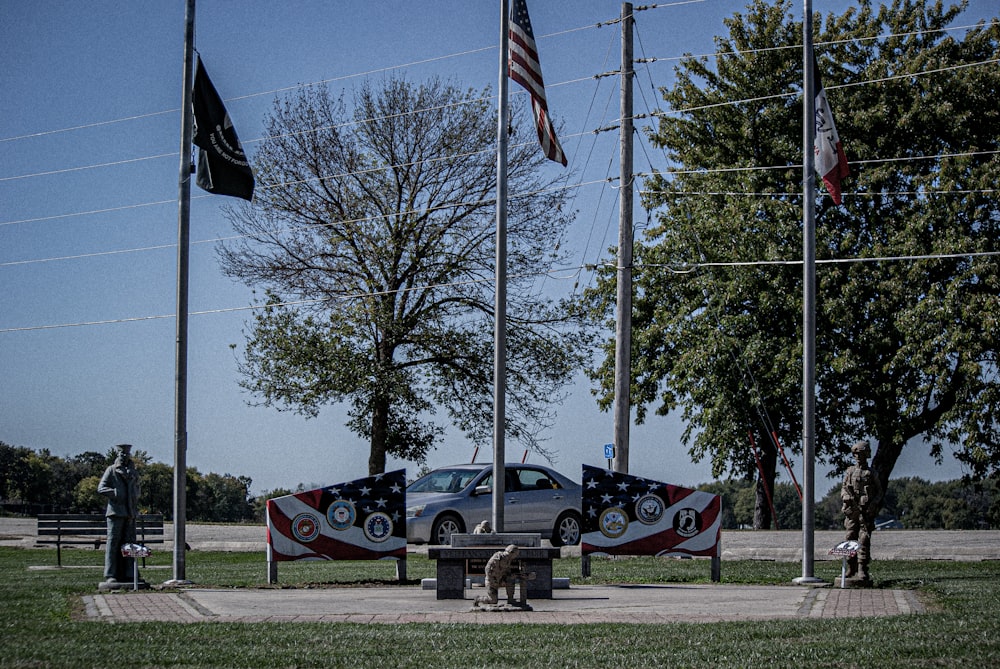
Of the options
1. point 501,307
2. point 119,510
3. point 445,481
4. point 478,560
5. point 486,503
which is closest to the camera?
point 478,560

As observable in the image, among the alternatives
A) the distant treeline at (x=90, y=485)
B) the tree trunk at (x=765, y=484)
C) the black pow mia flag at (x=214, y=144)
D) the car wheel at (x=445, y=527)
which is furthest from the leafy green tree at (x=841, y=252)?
the distant treeline at (x=90, y=485)

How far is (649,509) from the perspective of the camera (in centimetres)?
1573

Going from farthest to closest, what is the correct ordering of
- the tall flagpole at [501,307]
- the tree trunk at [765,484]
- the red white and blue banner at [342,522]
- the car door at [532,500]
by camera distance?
the tree trunk at [765,484], the car door at [532,500], the red white and blue banner at [342,522], the tall flagpole at [501,307]

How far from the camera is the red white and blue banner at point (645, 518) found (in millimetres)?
15641

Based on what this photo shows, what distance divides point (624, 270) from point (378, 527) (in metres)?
8.39

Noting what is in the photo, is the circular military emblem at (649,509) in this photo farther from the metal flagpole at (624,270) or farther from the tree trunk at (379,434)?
the tree trunk at (379,434)

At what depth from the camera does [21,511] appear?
1943 inches

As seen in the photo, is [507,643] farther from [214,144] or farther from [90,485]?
[90,485]

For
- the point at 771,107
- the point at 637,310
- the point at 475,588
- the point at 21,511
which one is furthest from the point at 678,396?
the point at 21,511

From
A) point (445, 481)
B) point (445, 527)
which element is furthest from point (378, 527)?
point (445, 481)

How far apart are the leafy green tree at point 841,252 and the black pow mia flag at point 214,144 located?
41.7ft

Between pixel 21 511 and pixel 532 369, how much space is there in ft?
94.7

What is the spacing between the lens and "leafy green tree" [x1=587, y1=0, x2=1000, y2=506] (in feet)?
89.4

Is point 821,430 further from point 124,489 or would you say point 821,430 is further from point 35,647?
point 35,647
